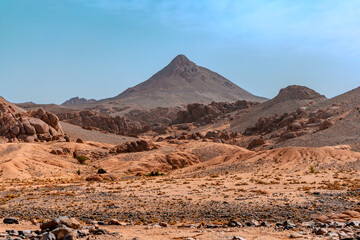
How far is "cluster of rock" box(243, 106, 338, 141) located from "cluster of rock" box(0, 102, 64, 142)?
3655 cm

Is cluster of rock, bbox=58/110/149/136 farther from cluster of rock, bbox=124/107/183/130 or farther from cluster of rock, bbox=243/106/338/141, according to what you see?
cluster of rock, bbox=243/106/338/141

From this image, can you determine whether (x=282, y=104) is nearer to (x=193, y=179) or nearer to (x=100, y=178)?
(x=193, y=179)

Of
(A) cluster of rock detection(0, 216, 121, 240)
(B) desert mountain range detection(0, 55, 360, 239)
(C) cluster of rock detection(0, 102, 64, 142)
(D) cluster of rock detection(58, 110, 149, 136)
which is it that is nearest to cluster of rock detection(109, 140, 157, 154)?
(B) desert mountain range detection(0, 55, 360, 239)

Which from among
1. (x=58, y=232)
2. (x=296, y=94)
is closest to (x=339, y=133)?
(x=58, y=232)

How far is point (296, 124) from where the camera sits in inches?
2650

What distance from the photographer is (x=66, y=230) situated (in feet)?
33.8

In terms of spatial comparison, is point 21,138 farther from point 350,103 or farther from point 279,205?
point 350,103

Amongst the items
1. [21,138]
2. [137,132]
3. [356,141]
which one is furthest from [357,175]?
[137,132]

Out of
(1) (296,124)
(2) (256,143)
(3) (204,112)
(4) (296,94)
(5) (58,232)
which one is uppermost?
(4) (296,94)

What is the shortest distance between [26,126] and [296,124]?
43722 mm

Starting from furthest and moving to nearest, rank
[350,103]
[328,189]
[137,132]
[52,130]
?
[137,132]
[350,103]
[52,130]
[328,189]

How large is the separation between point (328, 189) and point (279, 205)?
22.1 feet

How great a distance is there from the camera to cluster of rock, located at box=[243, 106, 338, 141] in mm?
62050

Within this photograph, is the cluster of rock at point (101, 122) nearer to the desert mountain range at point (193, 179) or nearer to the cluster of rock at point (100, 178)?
the desert mountain range at point (193, 179)
